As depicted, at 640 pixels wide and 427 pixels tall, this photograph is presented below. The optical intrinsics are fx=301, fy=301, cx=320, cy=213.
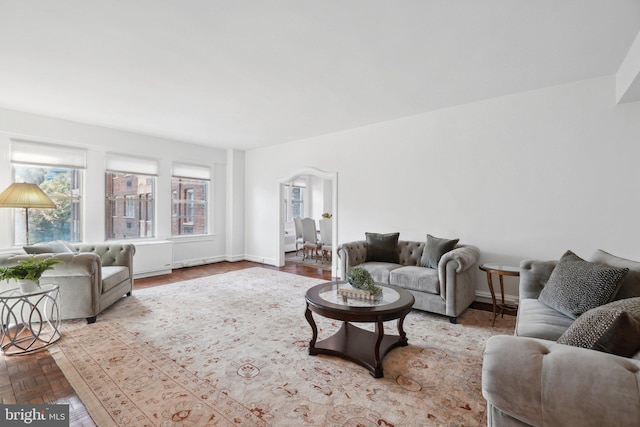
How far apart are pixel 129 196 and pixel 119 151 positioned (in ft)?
2.78

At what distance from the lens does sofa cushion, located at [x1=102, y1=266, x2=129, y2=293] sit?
351cm

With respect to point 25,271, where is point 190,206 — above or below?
above

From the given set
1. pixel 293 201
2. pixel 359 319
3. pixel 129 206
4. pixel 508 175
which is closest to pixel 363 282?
pixel 359 319

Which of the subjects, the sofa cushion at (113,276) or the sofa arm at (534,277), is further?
the sofa cushion at (113,276)

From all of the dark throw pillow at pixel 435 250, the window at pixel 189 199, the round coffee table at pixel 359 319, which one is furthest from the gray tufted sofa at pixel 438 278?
the window at pixel 189 199

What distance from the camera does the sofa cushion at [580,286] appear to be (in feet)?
6.56

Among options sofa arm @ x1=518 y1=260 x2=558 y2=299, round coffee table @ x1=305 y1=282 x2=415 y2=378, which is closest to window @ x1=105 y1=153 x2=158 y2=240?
round coffee table @ x1=305 y1=282 x2=415 y2=378

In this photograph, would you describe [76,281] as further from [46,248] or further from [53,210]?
[53,210]

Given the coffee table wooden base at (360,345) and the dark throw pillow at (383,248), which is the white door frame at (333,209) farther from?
the coffee table wooden base at (360,345)

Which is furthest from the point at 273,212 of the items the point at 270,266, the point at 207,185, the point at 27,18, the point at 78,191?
the point at 27,18

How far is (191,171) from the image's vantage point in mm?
6586

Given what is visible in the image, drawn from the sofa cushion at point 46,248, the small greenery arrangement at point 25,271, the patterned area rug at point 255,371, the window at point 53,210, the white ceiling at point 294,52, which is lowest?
the patterned area rug at point 255,371

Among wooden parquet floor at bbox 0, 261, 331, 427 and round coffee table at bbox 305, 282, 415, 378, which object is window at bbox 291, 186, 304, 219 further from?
wooden parquet floor at bbox 0, 261, 331, 427

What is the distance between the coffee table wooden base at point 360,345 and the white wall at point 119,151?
4.68 metres
